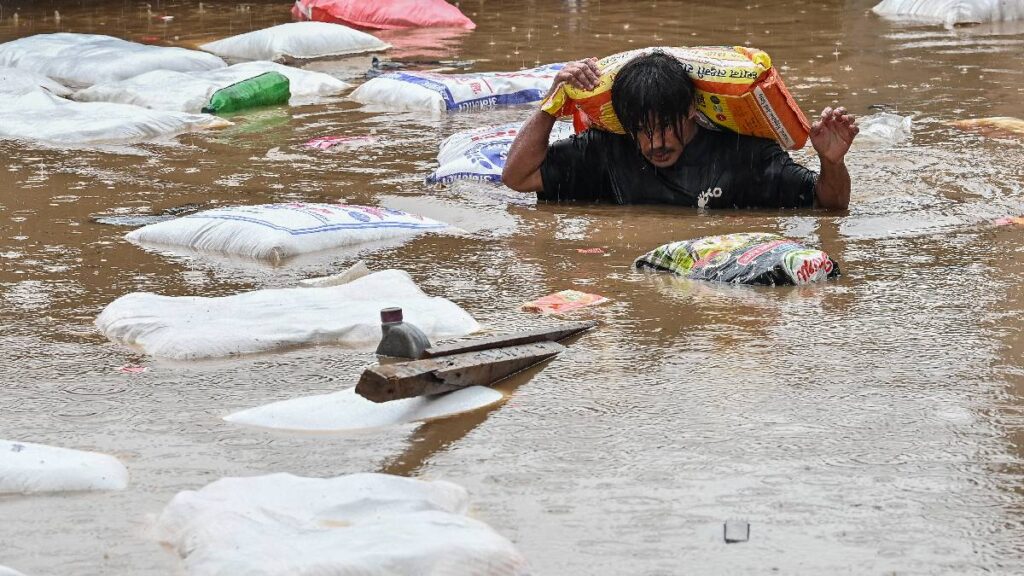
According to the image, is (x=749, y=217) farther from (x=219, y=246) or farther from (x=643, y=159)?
(x=219, y=246)

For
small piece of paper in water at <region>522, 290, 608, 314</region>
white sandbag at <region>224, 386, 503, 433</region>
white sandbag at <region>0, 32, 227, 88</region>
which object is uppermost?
white sandbag at <region>0, 32, 227, 88</region>

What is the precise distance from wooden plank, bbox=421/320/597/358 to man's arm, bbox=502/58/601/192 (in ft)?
4.95

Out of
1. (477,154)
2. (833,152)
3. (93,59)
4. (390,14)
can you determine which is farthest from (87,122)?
(390,14)

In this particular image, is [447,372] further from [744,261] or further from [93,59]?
[93,59]

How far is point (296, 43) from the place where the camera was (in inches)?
383

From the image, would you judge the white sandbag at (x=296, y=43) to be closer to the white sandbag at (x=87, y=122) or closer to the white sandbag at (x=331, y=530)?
the white sandbag at (x=87, y=122)

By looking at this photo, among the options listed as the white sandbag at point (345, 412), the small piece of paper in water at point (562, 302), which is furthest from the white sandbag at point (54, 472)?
the small piece of paper in water at point (562, 302)

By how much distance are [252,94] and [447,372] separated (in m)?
4.98

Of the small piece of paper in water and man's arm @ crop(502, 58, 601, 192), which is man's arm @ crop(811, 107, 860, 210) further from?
the small piece of paper in water

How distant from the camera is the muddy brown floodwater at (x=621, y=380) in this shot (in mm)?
2490

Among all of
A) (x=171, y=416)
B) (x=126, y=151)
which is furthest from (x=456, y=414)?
(x=126, y=151)

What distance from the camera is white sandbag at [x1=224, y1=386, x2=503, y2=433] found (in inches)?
119

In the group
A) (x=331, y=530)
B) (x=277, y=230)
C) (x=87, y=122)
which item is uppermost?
(x=87, y=122)

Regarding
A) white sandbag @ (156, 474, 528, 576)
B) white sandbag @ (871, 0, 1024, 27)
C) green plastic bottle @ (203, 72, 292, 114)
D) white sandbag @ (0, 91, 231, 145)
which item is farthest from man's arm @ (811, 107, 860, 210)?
white sandbag @ (871, 0, 1024, 27)
